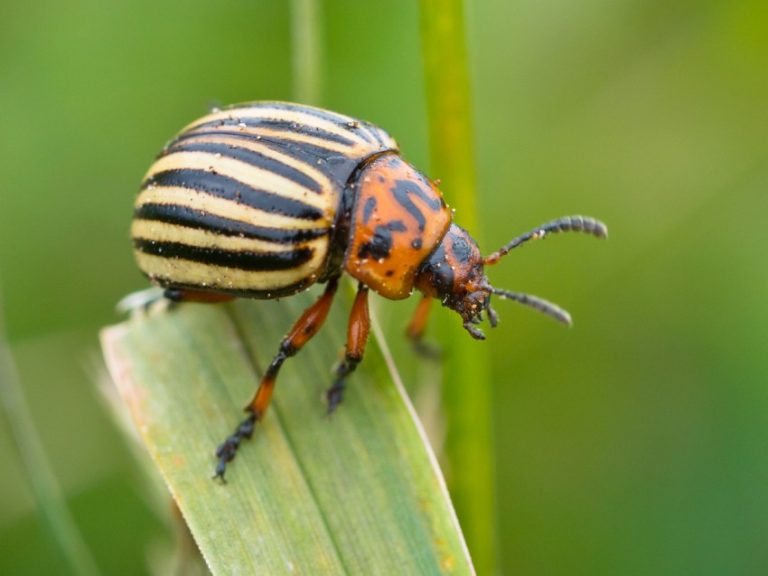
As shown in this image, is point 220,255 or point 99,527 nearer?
point 220,255

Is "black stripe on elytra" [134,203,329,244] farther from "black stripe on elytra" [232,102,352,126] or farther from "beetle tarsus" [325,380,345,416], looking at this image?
"beetle tarsus" [325,380,345,416]

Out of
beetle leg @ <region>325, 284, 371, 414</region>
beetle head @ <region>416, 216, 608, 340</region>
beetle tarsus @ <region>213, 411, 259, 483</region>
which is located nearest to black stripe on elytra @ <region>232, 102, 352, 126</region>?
beetle head @ <region>416, 216, 608, 340</region>

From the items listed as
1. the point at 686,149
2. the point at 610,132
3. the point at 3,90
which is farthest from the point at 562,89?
the point at 3,90

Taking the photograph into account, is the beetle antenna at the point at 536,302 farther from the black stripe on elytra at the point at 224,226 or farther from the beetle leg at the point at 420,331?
the black stripe on elytra at the point at 224,226

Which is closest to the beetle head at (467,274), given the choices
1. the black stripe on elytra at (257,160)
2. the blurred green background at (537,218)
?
the black stripe on elytra at (257,160)

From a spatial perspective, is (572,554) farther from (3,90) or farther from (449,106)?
(3,90)

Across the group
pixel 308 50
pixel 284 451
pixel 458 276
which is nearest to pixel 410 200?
pixel 458 276
